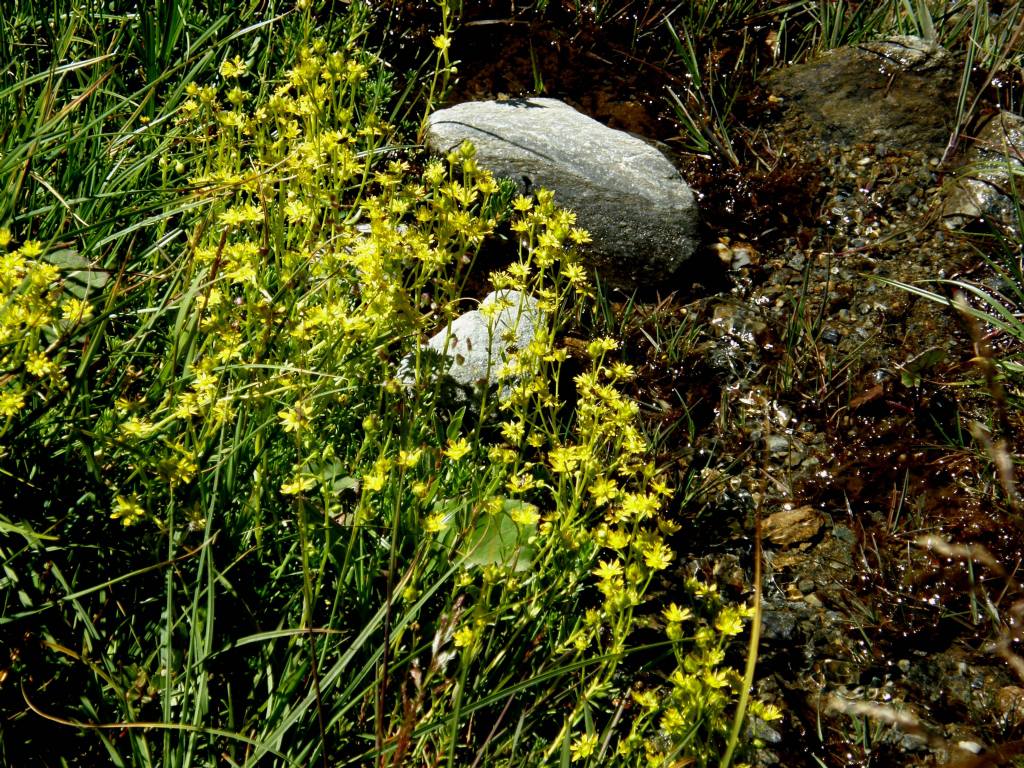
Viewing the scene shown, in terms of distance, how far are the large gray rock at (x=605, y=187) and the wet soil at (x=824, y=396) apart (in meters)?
0.16

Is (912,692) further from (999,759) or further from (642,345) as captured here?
(999,759)

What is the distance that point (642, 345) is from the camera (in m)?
3.67

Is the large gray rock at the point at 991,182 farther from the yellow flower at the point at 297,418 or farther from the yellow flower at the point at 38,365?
the yellow flower at the point at 38,365

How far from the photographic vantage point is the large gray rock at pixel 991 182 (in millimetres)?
4043

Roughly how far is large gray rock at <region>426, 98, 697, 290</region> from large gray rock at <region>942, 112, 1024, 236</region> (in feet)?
4.06

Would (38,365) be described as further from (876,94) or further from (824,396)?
(876,94)

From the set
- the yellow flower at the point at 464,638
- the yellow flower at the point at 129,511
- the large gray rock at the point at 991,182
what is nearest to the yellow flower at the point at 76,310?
the yellow flower at the point at 129,511

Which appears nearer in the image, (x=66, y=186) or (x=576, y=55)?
(x=66, y=186)

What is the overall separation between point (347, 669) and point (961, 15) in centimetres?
502

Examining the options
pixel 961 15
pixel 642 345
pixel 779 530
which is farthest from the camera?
pixel 961 15

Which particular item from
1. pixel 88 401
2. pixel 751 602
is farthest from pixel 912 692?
pixel 88 401

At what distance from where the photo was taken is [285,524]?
2398 millimetres

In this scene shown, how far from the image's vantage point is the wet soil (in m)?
2.79

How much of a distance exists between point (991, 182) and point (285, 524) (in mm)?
3501
